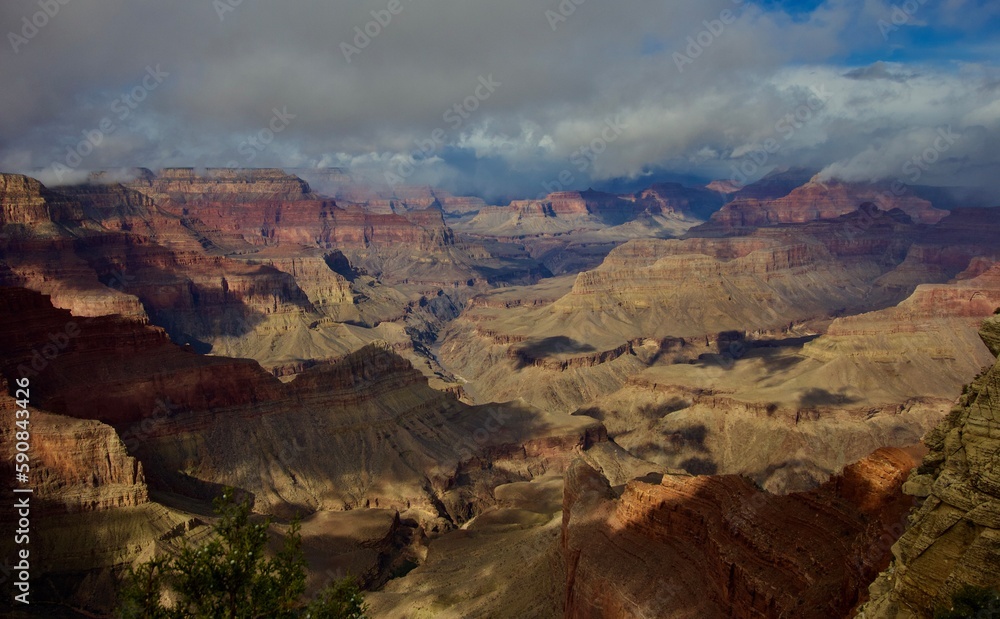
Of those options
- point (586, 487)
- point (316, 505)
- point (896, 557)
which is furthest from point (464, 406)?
point (896, 557)

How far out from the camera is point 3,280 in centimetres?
15550

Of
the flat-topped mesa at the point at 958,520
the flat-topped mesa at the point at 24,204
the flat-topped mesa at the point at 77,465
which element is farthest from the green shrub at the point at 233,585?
the flat-topped mesa at the point at 24,204

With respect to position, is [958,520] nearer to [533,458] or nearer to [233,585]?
[233,585]

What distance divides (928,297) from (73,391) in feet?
528

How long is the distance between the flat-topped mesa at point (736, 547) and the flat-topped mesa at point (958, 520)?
7.86m

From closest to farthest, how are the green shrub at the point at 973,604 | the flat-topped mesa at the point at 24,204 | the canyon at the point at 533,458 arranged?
1. the green shrub at the point at 973,604
2. the canyon at the point at 533,458
3. the flat-topped mesa at the point at 24,204

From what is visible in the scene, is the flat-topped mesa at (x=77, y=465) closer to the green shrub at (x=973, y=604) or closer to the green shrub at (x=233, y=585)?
the green shrub at (x=233, y=585)

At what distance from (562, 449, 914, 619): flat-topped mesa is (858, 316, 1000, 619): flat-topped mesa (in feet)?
25.8

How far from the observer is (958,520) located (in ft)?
59.6

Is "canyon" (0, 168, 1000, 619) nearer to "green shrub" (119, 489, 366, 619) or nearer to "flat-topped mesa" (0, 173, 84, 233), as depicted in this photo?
"flat-topped mesa" (0, 173, 84, 233)

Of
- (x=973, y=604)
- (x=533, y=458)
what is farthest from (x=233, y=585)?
(x=533, y=458)

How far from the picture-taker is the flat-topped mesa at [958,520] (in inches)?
692

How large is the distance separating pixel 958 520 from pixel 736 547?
1794 cm

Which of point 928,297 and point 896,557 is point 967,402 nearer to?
point 896,557
